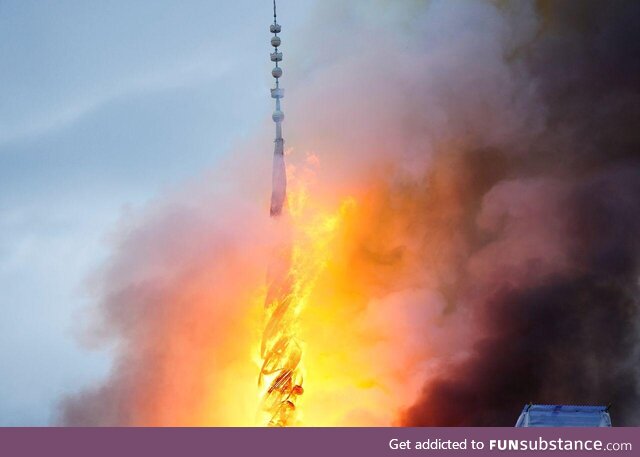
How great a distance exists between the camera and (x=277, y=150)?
8156 centimetres

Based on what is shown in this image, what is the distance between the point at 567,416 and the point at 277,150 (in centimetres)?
2059

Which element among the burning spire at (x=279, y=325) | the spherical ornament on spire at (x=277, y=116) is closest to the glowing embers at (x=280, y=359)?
the burning spire at (x=279, y=325)

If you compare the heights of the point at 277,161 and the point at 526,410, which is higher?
the point at 277,161

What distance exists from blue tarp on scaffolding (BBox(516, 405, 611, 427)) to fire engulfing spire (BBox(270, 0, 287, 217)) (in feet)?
57.3

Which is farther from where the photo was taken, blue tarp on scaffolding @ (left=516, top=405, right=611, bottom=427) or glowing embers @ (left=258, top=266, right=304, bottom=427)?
glowing embers @ (left=258, top=266, right=304, bottom=427)

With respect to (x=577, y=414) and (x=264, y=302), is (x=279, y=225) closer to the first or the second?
(x=264, y=302)

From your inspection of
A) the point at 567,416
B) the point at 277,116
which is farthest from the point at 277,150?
the point at 567,416

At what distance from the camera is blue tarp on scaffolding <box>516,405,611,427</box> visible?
75.8 meters

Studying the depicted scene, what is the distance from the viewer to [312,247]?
84.4 m

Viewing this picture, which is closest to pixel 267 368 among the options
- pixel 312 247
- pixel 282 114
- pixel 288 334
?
pixel 288 334

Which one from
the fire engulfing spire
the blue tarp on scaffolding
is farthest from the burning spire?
the blue tarp on scaffolding

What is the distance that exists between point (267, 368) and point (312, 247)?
7.69m

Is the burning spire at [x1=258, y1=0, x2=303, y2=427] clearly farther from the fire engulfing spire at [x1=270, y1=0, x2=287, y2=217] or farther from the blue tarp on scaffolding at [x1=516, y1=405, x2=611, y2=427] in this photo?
the blue tarp on scaffolding at [x1=516, y1=405, x2=611, y2=427]

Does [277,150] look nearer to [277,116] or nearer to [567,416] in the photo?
[277,116]
